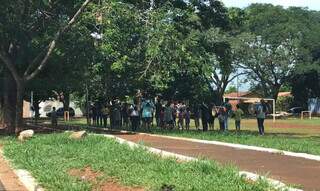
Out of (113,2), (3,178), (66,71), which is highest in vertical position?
(113,2)

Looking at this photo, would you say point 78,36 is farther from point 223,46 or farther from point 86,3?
point 223,46

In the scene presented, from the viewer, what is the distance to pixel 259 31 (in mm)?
73688

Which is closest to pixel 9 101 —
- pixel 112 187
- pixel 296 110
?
pixel 112 187

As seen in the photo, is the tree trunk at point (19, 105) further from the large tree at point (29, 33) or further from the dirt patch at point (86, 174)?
the dirt patch at point (86, 174)

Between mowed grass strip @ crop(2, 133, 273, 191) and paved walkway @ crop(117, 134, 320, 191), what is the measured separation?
1.01m

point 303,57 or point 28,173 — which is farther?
point 303,57

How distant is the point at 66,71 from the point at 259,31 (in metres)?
45.6

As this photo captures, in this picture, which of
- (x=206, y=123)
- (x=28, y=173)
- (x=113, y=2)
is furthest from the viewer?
(x=206, y=123)

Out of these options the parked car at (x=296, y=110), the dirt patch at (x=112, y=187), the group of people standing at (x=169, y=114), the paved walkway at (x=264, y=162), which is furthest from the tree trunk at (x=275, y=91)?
the dirt patch at (x=112, y=187)

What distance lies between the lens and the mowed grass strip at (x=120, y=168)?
10766 mm

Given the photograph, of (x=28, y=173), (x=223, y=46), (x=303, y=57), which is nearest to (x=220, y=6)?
(x=223, y=46)

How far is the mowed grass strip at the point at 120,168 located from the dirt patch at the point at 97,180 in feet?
0.40

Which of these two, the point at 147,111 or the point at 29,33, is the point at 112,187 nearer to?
the point at 29,33

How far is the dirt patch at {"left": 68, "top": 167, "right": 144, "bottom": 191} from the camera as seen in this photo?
1127 cm
